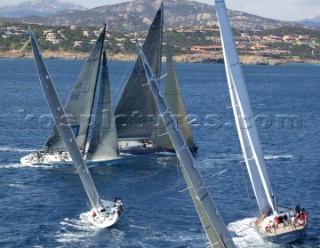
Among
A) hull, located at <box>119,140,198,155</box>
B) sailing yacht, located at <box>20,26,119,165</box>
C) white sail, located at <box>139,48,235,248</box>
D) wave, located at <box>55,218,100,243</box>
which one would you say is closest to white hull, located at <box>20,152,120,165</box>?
sailing yacht, located at <box>20,26,119,165</box>

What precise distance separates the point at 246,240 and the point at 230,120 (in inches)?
1978

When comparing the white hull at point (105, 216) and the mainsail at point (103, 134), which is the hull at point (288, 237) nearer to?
the white hull at point (105, 216)

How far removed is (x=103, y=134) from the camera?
174 feet

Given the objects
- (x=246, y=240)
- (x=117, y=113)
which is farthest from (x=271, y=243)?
(x=117, y=113)

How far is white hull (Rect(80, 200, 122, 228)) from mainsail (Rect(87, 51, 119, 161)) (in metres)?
14.5

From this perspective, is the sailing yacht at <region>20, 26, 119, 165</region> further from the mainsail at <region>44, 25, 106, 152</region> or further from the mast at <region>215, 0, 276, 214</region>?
the mast at <region>215, 0, 276, 214</region>

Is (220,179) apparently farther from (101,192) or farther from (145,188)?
(101,192)


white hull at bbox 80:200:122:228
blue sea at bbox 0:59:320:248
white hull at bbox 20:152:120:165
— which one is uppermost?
white hull at bbox 80:200:122:228

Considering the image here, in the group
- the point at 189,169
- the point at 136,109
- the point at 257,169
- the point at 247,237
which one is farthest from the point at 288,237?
the point at 136,109

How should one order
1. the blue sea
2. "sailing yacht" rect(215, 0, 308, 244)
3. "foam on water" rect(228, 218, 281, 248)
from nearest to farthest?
"sailing yacht" rect(215, 0, 308, 244) → "foam on water" rect(228, 218, 281, 248) → the blue sea

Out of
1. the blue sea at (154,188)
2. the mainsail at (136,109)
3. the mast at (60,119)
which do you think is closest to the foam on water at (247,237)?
the blue sea at (154,188)

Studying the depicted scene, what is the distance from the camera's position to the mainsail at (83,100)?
172 feet

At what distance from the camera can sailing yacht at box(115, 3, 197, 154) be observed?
55.7m

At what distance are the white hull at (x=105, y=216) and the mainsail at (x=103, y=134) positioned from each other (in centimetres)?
1450
